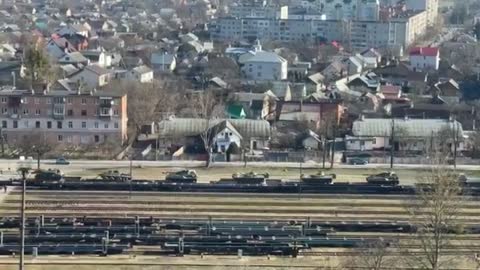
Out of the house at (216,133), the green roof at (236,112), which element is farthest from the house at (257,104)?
the house at (216,133)

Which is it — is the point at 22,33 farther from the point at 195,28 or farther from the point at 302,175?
the point at 302,175

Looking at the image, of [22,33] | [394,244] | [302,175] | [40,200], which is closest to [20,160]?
[40,200]

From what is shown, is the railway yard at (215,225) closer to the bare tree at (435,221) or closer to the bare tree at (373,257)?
the bare tree at (373,257)

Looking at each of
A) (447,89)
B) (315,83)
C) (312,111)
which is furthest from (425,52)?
(312,111)

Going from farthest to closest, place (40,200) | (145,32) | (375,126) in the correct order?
(145,32) < (375,126) < (40,200)

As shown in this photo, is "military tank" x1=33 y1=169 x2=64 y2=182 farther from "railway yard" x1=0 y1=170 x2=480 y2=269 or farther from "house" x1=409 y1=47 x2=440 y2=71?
"house" x1=409 y1=47 x2=440 y2=71

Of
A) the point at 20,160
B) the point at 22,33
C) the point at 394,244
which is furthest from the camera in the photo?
the point at 22,33
